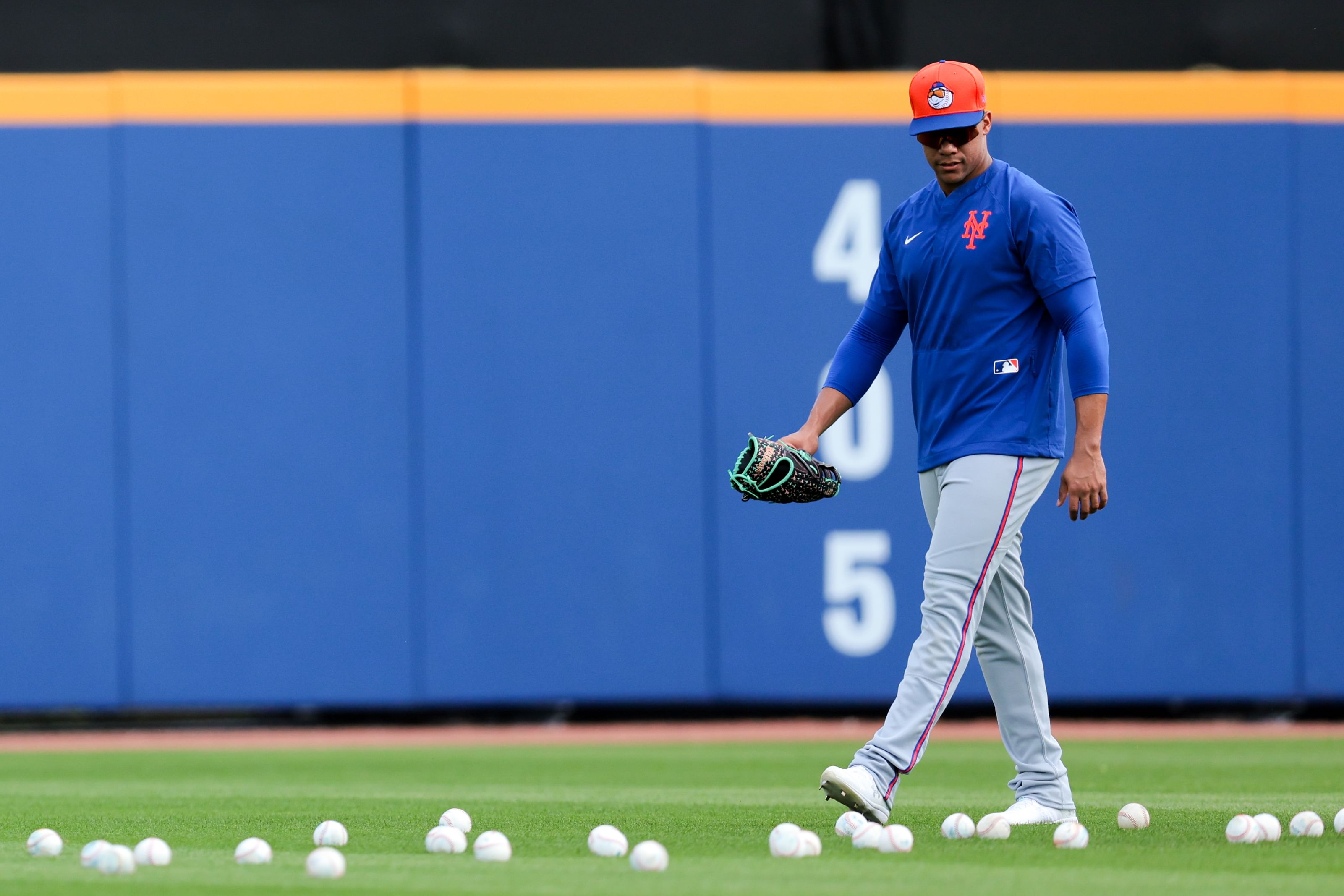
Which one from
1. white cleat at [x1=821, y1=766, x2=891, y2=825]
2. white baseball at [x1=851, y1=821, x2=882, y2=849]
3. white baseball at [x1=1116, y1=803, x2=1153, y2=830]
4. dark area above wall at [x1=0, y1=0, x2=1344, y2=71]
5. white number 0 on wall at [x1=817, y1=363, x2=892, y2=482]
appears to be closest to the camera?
white baseball at [x1=851, y1=821, x2=882, y2=849]

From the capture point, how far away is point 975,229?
14.5 feet

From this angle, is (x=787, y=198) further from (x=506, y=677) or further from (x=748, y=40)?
(x=506, y=677)

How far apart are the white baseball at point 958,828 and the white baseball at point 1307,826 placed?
2.60 ft

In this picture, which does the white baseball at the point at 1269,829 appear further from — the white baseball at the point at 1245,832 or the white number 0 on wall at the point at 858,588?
the white number 0 on wall at the point at 858,588

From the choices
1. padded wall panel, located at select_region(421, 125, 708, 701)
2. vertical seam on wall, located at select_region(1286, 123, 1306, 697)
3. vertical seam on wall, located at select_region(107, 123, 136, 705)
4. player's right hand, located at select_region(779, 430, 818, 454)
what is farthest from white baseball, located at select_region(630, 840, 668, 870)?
vertical seam on wall, located at select_region(1286, 123, 1306, 697)

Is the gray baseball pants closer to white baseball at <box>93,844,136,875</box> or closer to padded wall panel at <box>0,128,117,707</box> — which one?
white baseball at <box>93,844,136,875</box>

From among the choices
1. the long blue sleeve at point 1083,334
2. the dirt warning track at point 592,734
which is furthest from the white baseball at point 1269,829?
the dirt warning track at point 592,734

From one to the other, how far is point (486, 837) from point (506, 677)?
5314 mm

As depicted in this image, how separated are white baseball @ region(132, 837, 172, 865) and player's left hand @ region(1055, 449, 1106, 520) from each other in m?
2.26

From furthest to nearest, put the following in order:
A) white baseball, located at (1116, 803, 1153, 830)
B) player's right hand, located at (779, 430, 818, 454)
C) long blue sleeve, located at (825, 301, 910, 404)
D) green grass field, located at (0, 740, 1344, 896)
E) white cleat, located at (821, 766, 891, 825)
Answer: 1. long blue sleeve, located at (825, 301, 910, 404)
2. player's right hand, located at (779, 430, 818, 454)
3. white baseball, located at (1116, 803, 1153, 830)
4. white cleat, located at (821, 766, 891, 825)
5. green grass field, located at (0, 740, 1344, 896)

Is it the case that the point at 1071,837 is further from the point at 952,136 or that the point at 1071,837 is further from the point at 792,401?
the point at 792,401

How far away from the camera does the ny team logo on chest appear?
4.42 metres

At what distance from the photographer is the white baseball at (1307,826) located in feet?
14.1

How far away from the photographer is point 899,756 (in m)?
4.21
